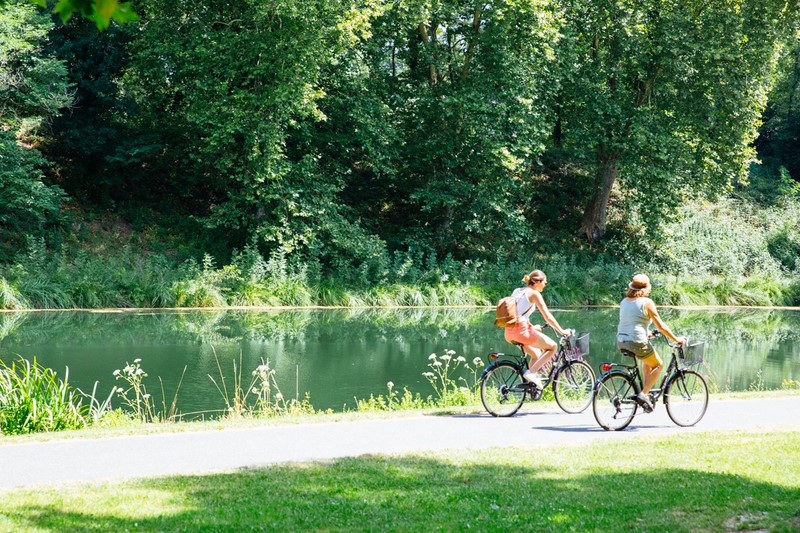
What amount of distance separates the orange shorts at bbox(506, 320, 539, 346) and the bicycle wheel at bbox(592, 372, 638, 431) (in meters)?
1.28

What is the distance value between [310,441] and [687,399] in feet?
15.4

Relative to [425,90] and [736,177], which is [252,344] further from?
[736,177]

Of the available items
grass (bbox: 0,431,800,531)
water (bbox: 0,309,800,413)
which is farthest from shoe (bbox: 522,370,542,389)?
water (bbox: 0,309,800,413)

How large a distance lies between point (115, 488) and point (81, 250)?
23.3 metres

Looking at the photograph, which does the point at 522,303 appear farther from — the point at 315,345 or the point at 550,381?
the point at 315,345

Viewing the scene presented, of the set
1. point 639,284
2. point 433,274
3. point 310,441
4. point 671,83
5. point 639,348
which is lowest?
point 310,441

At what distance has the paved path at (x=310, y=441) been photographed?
25.1ft

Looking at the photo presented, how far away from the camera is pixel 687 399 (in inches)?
425

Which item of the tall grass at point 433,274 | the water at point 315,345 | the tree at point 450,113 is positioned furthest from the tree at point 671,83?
the water at point 315,345

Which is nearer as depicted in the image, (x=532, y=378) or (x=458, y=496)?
(x=458, y=496)

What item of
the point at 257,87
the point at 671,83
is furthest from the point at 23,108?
the point at 671,83

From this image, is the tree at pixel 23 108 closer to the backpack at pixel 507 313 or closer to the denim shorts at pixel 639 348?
the backpack at pixel 507 313

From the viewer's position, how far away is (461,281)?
104 ft

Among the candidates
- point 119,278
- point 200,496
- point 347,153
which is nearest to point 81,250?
point 119,278
